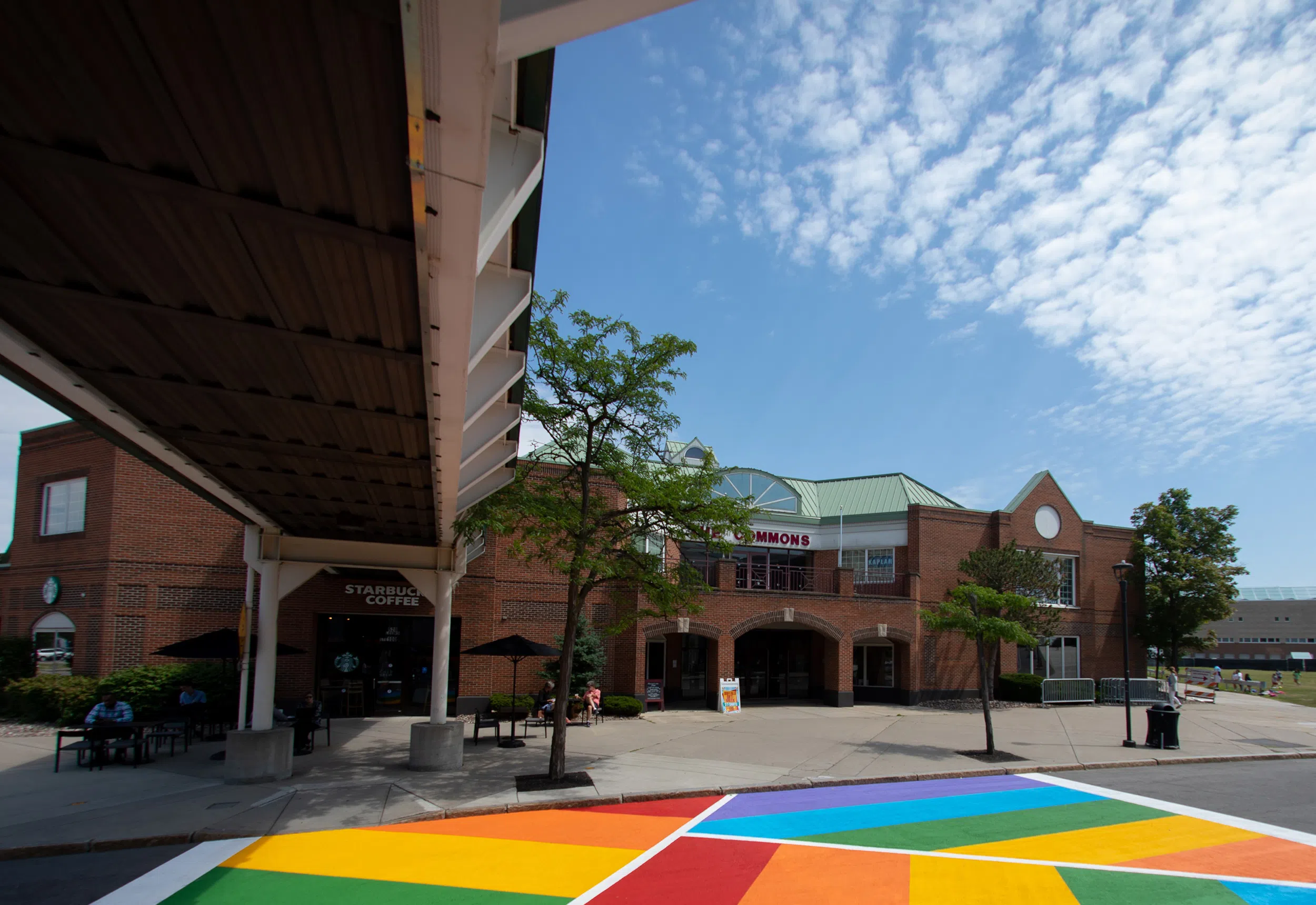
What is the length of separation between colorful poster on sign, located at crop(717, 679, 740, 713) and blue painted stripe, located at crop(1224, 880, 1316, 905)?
54.6ft

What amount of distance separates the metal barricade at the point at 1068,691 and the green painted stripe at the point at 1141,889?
23.0 metres

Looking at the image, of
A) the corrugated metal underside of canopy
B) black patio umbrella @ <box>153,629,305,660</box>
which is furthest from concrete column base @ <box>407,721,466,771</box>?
the corrugated metal underside of canopy

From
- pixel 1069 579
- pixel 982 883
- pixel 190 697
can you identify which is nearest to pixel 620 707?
pixel 190 697

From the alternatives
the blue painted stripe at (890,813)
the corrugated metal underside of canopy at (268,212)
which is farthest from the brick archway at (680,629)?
the corrugated metal underside of canopy at (268,212)

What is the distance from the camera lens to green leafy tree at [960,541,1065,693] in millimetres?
29594

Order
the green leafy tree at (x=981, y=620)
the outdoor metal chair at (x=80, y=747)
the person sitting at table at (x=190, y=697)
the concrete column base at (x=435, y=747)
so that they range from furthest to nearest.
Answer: the green leafy tree at (x=981, y=620) → the person sitting at table at (x=190, y=697) → the concrete column base at (x=435, y=747) → the outdoor metal chair at (x=80, y=747)

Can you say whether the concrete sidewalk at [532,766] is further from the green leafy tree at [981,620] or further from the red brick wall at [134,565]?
the red brick wall at [134,565]

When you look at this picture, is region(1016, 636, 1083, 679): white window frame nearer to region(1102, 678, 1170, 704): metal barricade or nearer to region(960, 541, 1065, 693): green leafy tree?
region(1102, 678, 1170, 704): metal barricade

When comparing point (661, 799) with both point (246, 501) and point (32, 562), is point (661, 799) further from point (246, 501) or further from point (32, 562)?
point (32, 562)

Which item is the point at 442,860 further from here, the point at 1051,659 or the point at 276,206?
the point at 1051,659

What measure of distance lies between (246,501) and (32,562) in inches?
582

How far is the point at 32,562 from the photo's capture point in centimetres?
2197

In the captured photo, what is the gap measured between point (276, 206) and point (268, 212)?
0.18ft

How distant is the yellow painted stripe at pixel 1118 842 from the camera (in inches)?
383
